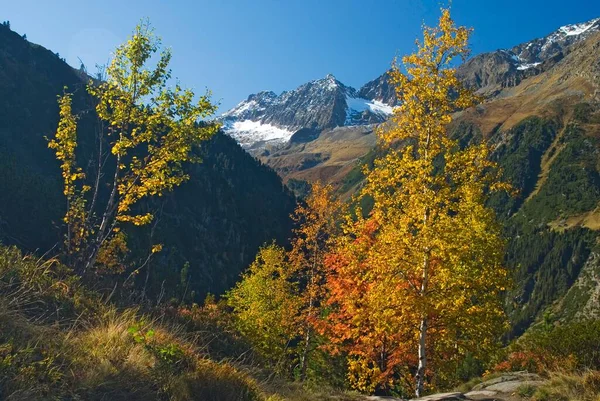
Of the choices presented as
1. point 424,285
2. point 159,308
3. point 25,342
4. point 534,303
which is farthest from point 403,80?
point 534,303

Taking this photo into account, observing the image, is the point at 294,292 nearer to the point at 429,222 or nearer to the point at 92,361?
the point at 429,222

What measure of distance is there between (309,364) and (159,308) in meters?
20.9

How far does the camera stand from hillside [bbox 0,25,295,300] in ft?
223

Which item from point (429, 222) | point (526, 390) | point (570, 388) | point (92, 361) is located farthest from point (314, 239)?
point (92, 361)

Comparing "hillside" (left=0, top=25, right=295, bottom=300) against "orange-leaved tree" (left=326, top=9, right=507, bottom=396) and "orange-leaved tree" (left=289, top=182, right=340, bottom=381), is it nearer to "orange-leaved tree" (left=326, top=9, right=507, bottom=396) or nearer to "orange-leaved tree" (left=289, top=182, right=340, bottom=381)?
"orange-leaved tree" (left=289, top=182, right=340, bottom=381)

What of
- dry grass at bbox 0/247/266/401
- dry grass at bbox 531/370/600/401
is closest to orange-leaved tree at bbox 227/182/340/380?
dry grass at bbox 531/370/600/401

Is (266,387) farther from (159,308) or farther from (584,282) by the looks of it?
(584,282)

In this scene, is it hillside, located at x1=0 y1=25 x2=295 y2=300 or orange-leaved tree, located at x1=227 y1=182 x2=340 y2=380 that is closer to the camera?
orange-leaved tree, located at x1=227 y1=182 x2=340 y2=380

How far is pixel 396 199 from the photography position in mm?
14211

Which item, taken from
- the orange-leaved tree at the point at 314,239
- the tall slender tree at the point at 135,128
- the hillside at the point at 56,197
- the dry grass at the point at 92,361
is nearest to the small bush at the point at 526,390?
the dry grass at the point at 92,361

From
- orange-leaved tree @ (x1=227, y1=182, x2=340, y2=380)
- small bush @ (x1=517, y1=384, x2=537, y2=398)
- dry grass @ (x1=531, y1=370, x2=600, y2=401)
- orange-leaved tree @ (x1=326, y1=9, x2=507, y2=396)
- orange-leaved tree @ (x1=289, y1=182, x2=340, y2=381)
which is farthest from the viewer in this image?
orange-leaved tree @ (x1=289, y1=182, x2=340, y2=381)

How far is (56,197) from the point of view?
251 ft

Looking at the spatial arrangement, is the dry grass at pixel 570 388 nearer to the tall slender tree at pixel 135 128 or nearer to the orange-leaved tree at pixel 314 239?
the tall slender tree at pixel 135 128

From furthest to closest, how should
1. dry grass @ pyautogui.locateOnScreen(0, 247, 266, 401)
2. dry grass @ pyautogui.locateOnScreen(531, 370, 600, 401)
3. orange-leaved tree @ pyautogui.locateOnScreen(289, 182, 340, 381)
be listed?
orange-leaved tree @ pyautogui.locateOnScreen(289, 182, 340, 381)
dry grass @ pyautogui.locateOnScreen(531, 370, 600, 401)
dry grass @ pyautogui.locateOnScreen(0, 247, 266, 401)
